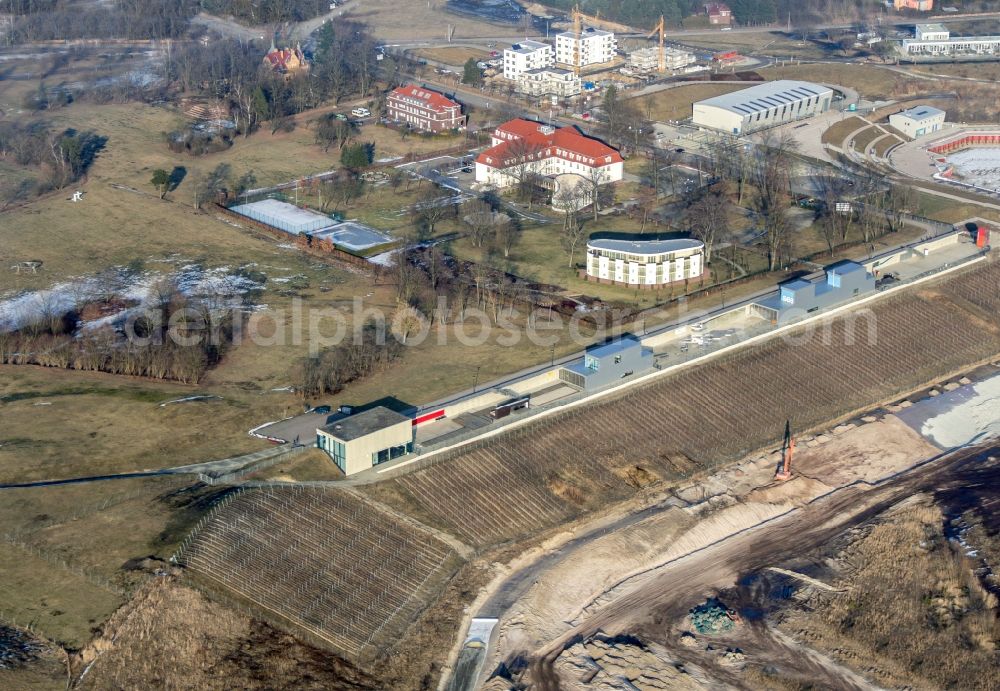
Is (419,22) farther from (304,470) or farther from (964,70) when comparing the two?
(304,470)

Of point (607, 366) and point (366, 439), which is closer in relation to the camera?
point (366, 439)

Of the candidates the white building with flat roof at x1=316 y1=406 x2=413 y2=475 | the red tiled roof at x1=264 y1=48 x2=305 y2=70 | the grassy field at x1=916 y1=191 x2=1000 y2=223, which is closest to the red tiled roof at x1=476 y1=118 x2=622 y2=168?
the grassy field at x1=916 y1=191 x2=1000 y2=223

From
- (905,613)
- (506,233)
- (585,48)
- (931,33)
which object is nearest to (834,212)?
(506,233)

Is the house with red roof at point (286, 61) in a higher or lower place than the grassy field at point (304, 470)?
higher

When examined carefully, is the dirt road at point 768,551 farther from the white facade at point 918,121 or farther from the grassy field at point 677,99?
the grassy field at point 677,99

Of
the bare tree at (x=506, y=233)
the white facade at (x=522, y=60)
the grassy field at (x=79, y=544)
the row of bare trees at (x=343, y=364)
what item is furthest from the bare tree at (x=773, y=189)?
the grassy field at (x=79, y=544)
